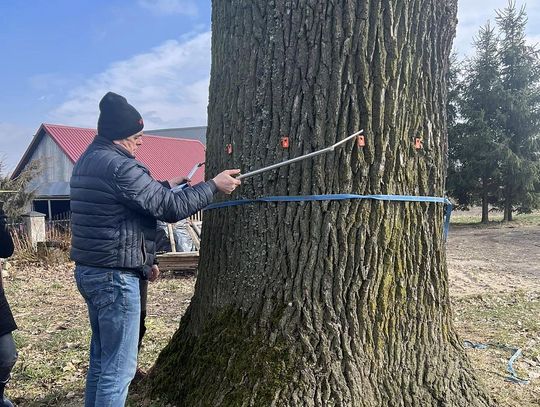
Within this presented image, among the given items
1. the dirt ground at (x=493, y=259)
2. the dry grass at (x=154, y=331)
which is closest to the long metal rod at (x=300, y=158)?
the dry grass at (x=154, y=331)

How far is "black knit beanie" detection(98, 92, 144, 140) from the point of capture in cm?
271

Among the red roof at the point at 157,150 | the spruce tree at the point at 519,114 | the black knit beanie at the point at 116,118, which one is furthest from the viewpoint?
the red roof at the point at 157,150

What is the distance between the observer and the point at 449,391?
9.70 feet

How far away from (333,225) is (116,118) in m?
1.30

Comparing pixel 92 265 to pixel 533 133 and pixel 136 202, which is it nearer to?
pixel 136 202

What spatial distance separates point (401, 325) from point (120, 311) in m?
1.54

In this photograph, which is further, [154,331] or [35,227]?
[35,227]

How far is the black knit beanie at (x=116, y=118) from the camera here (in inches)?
107

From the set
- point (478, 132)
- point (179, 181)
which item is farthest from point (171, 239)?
point (478, 132)

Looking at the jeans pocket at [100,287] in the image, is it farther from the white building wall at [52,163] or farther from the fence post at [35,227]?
the white building wall at [52,163]

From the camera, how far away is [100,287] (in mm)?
2641

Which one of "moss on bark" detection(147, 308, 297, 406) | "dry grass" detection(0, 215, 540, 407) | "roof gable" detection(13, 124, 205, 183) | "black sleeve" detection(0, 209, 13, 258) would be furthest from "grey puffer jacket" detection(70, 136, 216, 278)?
"roof gable" detection(13, 124, 205, 183)

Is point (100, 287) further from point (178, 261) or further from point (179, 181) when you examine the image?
point (178, 261)

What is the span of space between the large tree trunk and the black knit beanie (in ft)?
2.07
